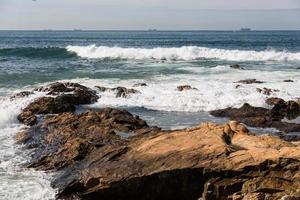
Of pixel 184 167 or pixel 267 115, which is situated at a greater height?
pixel 184 167

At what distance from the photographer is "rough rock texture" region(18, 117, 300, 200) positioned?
26.8 feet

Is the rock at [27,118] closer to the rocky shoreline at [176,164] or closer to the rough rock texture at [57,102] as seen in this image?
the rough rock texture at [57,102]

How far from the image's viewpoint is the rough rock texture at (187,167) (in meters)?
8.16

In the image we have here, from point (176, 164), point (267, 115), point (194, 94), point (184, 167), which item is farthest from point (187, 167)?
point (194, 94)

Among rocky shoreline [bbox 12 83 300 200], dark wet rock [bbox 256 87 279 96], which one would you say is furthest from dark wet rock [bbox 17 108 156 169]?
dark wet rock [bbox 256 87 279 96]

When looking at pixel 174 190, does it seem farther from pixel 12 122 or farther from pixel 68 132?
pixel 12 122

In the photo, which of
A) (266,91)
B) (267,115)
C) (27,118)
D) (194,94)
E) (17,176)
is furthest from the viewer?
(266,91)

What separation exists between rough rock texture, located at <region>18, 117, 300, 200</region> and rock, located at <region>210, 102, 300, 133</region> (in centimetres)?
537

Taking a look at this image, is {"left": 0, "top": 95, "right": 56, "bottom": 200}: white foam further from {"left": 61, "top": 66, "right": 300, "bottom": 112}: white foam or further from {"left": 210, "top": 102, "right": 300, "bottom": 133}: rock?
{"left": 210, "top": 102, "right": 300, "bottom": 133}: rock

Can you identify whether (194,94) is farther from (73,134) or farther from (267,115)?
(73,134)

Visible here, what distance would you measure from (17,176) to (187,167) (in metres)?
3.93

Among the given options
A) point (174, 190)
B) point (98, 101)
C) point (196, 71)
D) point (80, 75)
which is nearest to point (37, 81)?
point (80, 75)

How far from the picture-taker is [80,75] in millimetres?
30156

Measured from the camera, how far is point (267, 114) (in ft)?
53.8
